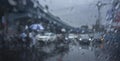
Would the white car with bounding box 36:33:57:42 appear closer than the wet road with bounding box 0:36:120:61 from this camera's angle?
No

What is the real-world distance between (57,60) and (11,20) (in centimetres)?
188

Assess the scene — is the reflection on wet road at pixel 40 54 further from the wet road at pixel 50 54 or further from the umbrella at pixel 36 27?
the umbrella at pixel 36 27

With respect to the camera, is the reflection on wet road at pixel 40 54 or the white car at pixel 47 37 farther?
the white car at pixel 47 37

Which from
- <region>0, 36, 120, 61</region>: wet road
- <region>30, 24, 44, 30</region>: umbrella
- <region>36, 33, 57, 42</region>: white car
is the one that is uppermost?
<region>30, 24, 44, 30</region>: umbrella

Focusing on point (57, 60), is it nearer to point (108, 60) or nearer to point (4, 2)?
point (108, 60)

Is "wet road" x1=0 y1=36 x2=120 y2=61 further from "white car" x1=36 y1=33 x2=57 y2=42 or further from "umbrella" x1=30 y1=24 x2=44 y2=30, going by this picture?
"umbrella" x1=30 y1=24 x2=44 y2=30

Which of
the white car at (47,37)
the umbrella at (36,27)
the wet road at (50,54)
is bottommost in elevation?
the wet road at (50,54)

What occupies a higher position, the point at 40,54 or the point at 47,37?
the point at 47,37

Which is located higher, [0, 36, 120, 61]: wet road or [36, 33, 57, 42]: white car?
[36, 33, 57, 42]: white car

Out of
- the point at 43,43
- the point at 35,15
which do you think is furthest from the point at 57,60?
the point at 35,15

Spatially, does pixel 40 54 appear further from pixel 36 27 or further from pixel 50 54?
pixel 36 27

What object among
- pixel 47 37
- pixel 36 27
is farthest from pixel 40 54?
pixel 36 27

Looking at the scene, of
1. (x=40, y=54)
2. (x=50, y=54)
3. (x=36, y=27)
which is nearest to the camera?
(x=36, y=27)

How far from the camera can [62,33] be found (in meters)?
9.40
